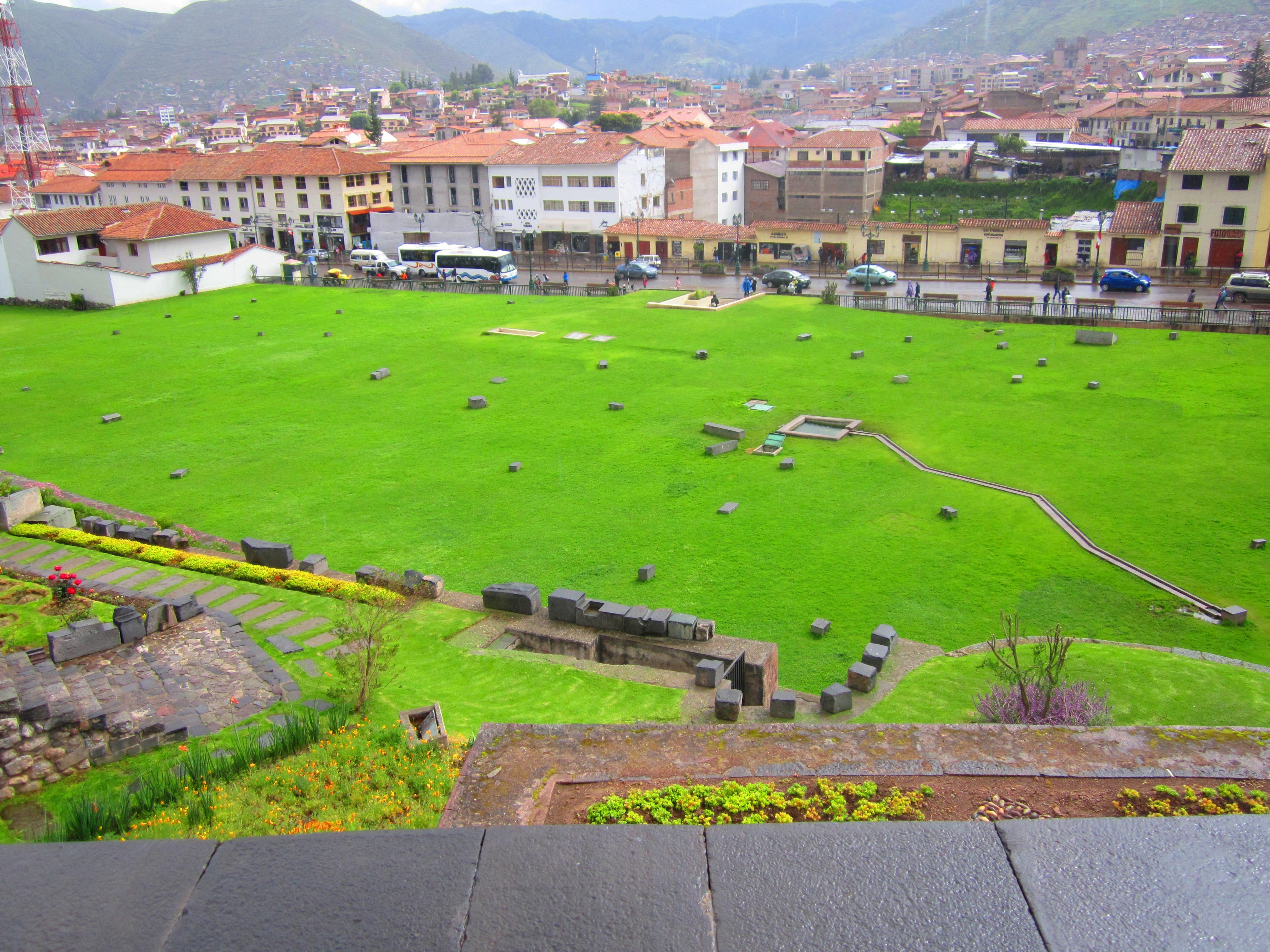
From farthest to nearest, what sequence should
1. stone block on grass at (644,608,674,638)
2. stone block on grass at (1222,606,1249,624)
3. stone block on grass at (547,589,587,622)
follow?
stone block on grass at (1222,606,1249,624) → stone block on grass at (547,589,587,622) → stone block on grass at (644,608,674,638)

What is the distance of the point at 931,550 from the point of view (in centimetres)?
1788

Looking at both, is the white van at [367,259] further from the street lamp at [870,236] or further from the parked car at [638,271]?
the street lamp at [870,236]

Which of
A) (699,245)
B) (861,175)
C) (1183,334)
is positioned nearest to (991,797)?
(1183,334)

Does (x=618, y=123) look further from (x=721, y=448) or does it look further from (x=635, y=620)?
(x=635, y=620)

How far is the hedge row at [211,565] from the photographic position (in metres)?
15.9

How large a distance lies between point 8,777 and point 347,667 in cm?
364

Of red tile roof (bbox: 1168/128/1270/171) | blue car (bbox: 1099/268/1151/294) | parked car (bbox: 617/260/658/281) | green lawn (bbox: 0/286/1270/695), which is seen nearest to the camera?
green lawn (bbox: 0/286/1270/695)

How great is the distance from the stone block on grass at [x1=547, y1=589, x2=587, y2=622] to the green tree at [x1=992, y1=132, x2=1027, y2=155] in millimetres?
89576

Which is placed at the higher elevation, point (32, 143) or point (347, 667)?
point (32, 143)

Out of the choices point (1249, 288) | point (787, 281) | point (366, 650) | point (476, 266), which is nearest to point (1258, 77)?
point (1249, 288)

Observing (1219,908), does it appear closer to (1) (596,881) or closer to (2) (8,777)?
(1) (596,881)

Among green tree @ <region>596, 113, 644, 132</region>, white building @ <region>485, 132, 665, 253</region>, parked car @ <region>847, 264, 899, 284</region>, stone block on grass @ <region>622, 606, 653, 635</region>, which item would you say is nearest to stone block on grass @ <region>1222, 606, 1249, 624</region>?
stone block on grass @ <region>622, 606, 653, 635</region>

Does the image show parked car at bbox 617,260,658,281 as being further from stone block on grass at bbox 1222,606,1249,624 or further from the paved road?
stone block on grass at bbox 1222,606,1249,624

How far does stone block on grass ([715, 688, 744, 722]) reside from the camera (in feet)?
37.8
